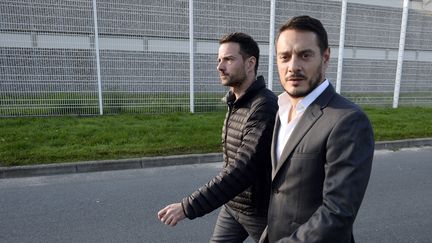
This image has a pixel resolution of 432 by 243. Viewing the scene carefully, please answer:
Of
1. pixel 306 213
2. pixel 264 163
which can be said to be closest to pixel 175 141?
pixel 264 163

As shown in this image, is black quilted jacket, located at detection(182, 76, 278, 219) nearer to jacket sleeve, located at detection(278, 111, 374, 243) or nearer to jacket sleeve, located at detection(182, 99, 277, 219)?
jacket sleeve, located at detection(182, 99, 277, 219)

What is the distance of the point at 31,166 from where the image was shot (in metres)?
5.36

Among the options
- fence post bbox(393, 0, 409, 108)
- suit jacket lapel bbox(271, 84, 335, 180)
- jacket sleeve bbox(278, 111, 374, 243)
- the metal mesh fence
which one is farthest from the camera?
fence post bbox(393, 0, 409, 108)

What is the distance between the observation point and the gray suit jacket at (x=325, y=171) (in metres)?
1.24

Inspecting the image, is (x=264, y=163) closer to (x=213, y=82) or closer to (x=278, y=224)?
(x=278, y=224)

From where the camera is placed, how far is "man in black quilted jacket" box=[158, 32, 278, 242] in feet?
5.94

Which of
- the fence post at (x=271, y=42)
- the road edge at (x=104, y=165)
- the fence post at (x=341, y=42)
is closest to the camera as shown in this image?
the road edge at (x=104, y=165)

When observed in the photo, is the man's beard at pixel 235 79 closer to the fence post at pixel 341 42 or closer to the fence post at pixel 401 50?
the fence post at pixel 341 42

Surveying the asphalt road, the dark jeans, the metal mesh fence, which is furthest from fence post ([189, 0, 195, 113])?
the dark jeans

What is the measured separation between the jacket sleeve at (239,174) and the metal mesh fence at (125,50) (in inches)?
322

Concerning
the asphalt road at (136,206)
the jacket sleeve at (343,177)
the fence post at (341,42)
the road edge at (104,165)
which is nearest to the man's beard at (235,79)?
the jacket sleeve at (343,177)

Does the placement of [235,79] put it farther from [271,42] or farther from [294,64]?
[271,42]

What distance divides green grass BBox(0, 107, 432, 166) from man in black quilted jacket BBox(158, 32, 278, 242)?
4063 millimetres

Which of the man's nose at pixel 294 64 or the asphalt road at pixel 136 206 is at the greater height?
the man's nose at pixel 294 64
